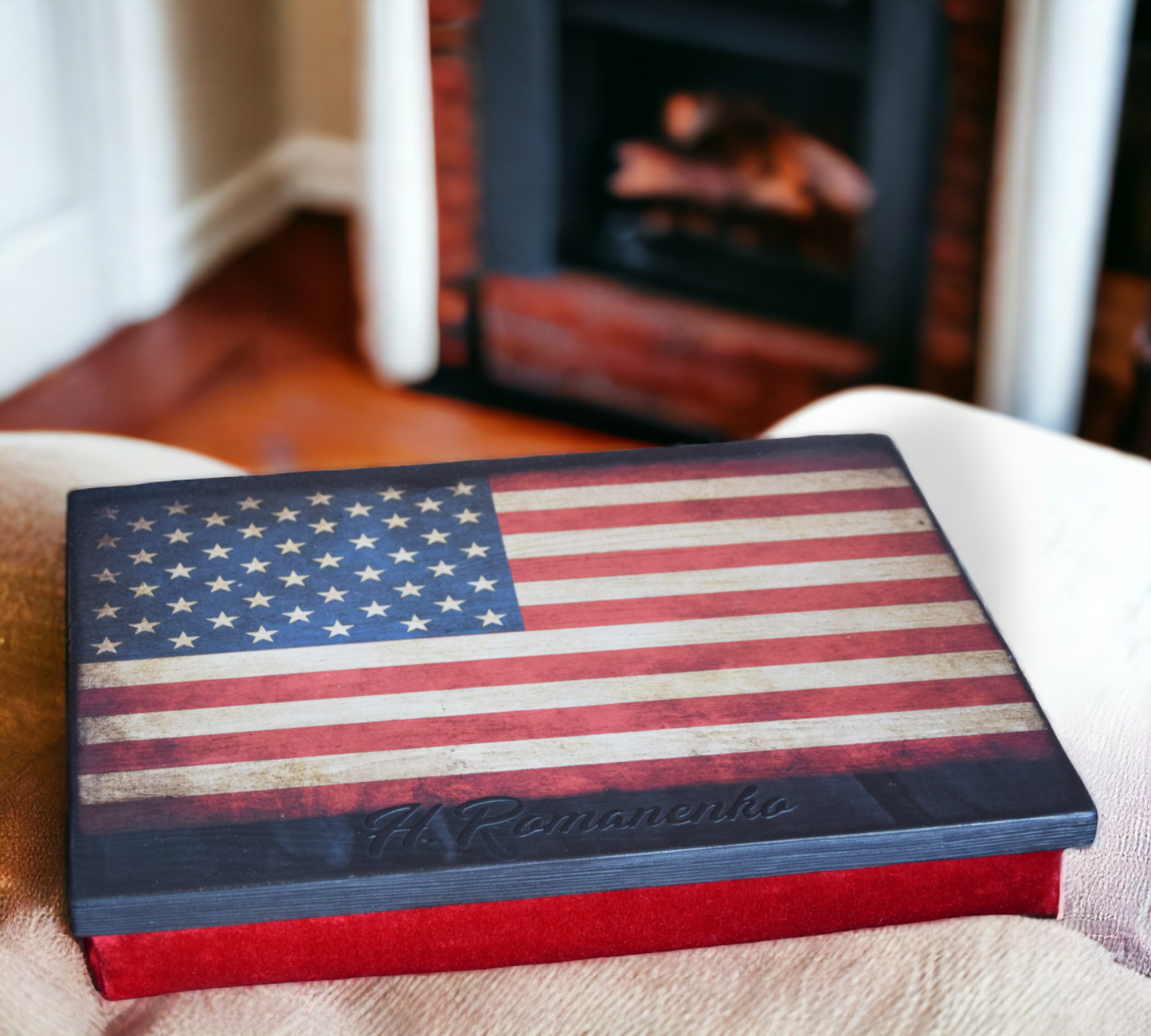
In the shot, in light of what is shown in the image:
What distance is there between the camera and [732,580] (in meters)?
0.80

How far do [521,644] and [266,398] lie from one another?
4.88 feet

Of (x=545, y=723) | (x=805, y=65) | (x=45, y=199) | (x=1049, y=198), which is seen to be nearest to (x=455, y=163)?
(x=805, y=65)

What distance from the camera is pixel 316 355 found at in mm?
2248

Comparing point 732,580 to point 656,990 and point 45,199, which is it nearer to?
point 656,990

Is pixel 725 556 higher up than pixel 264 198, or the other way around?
pixel 725 556

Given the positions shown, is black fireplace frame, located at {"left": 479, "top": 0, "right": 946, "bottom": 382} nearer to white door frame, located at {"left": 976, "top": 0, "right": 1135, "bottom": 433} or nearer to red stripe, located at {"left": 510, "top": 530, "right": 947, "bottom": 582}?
white door frame, located at {"left": 976, "top": 0, "right": 1135, "bottom": 433}

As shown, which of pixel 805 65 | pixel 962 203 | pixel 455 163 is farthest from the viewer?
pixel 455 163

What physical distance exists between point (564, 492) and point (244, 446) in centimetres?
126

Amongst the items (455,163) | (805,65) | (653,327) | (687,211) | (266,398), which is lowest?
(266,398)

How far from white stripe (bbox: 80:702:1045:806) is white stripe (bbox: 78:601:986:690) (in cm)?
6

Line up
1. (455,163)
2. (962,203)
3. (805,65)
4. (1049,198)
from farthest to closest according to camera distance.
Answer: (455,163), (805,65), (962,203), (1049,198)

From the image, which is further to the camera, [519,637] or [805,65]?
[805,65]

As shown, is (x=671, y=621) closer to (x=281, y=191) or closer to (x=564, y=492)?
(x=564, y=492)

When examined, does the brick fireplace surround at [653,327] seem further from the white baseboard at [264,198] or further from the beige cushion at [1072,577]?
the beige cushion at [1072,577]
